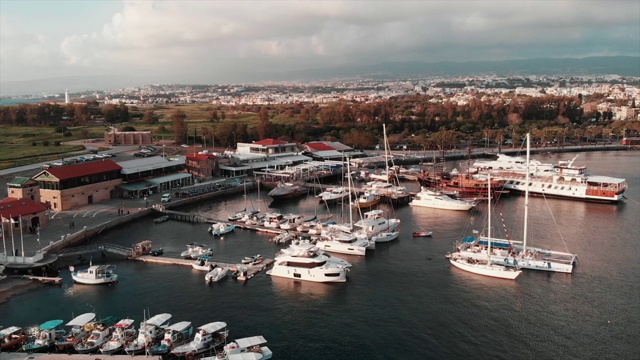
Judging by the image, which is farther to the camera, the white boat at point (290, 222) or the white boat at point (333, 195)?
the white boat at point (333, 195)

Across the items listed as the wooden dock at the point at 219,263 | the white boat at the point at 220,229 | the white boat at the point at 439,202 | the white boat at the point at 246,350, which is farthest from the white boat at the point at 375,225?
the white boat at the point at 246,350

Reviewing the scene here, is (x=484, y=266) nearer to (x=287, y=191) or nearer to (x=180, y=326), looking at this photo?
(x=180, y=326)

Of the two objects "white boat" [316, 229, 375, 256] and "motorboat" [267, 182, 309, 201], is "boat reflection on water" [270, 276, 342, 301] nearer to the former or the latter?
"white boat" [316, 229, 375, 256]

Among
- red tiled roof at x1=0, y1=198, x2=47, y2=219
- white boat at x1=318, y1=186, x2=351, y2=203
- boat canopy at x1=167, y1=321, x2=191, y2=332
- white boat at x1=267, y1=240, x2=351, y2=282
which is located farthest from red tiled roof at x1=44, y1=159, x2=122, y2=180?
boat canopy at x1=167, y1=321, x2=191, y2=332

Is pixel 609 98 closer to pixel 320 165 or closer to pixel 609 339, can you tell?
pixel 320 165

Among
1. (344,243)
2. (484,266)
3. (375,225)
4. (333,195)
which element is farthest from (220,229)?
(484,266)

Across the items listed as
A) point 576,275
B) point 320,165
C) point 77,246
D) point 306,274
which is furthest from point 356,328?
point 320,165

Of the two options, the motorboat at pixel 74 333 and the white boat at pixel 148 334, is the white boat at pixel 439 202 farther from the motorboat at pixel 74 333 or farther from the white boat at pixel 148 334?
the motorboat at pixel 74 333
